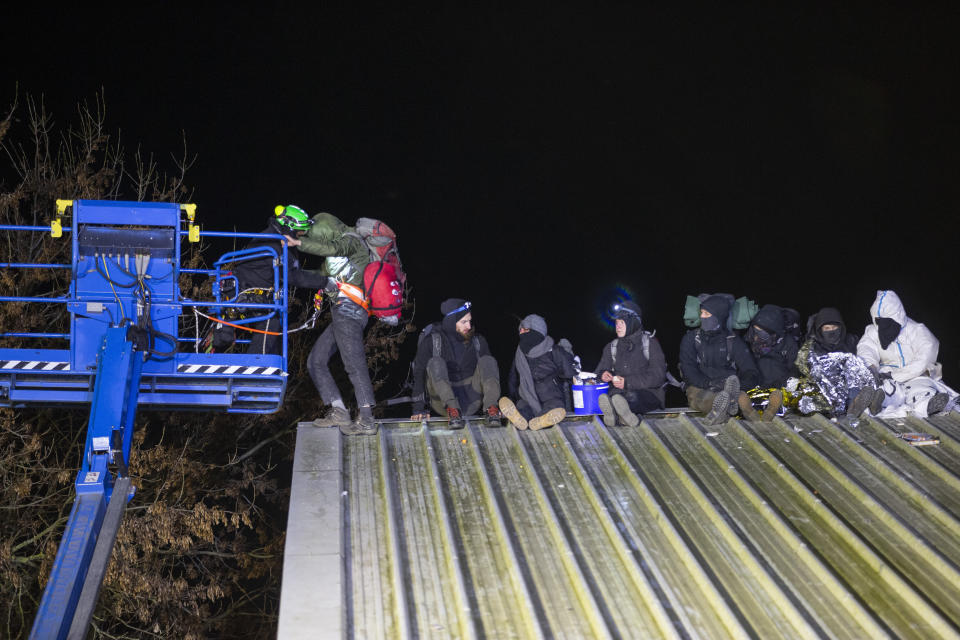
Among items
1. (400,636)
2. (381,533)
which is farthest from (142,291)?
(400,636)

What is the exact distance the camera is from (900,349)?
9195 mm

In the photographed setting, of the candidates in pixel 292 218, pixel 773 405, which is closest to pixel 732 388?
pixel 773 405

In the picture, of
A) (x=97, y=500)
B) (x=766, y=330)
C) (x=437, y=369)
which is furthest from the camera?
(x=766, y=330)

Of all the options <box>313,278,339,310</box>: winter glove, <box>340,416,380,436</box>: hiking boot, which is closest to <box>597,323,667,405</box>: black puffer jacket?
<box>340,416,380,436</box>: hiking boot

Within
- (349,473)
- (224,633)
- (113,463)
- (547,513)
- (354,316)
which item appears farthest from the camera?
(224,633)

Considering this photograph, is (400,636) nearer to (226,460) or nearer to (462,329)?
(462,329)

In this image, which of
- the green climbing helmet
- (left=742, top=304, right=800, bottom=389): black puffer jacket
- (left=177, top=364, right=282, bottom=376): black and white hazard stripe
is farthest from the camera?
→ (left=742, top=304, right=800, bottom=389): black puffer jacket

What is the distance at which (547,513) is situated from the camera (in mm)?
6832

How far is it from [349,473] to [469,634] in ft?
7.65

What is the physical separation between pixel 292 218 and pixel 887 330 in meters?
6.04

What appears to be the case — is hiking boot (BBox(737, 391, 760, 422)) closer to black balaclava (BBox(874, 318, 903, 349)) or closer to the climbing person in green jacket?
black balaclava (BBox(874, 318, 903, 349))

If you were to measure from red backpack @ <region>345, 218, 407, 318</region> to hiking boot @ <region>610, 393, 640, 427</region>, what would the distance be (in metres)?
2.26

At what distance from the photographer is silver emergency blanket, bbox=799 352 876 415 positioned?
29.1 feet

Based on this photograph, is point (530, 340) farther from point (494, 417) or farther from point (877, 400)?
point (877, 400)
